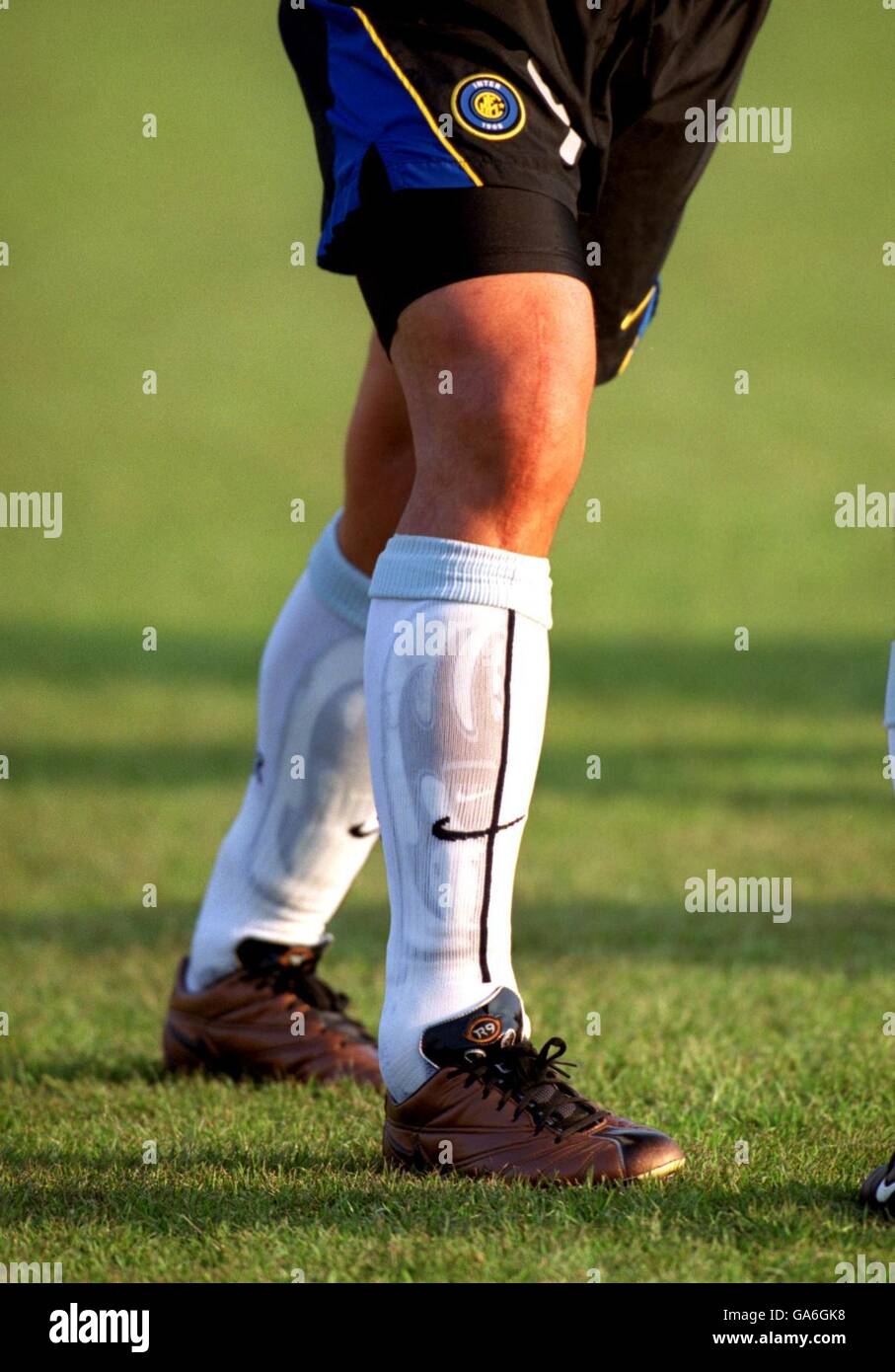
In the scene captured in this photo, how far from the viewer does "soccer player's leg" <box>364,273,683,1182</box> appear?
6.53ft

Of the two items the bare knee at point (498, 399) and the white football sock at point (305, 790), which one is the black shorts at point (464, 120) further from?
the white football sock at point (305, 790)

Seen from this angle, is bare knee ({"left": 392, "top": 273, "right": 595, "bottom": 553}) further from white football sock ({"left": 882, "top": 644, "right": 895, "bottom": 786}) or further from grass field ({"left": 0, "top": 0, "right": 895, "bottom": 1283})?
grass field ({"left": 0, "top": 0, "right": 895, "bottom": 1283})

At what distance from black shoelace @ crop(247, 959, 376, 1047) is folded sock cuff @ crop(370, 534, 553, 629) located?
86 centimetres

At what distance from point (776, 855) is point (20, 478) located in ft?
32.8

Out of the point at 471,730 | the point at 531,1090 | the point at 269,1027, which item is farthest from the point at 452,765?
the point at 269,1027

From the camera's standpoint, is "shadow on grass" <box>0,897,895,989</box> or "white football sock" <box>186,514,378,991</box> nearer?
"white football sock" <box>186,514,378,991</box>

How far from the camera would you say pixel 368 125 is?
80.0 inches

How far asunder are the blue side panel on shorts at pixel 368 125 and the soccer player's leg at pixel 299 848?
0.58 m

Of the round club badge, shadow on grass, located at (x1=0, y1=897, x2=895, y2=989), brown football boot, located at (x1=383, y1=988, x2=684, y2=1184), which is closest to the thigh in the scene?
the round club badge

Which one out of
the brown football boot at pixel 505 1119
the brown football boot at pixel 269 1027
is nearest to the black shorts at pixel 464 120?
the brown football boot at pixel 505 1119

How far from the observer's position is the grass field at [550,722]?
1.97 metres

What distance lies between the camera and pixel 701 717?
21.3 feet
